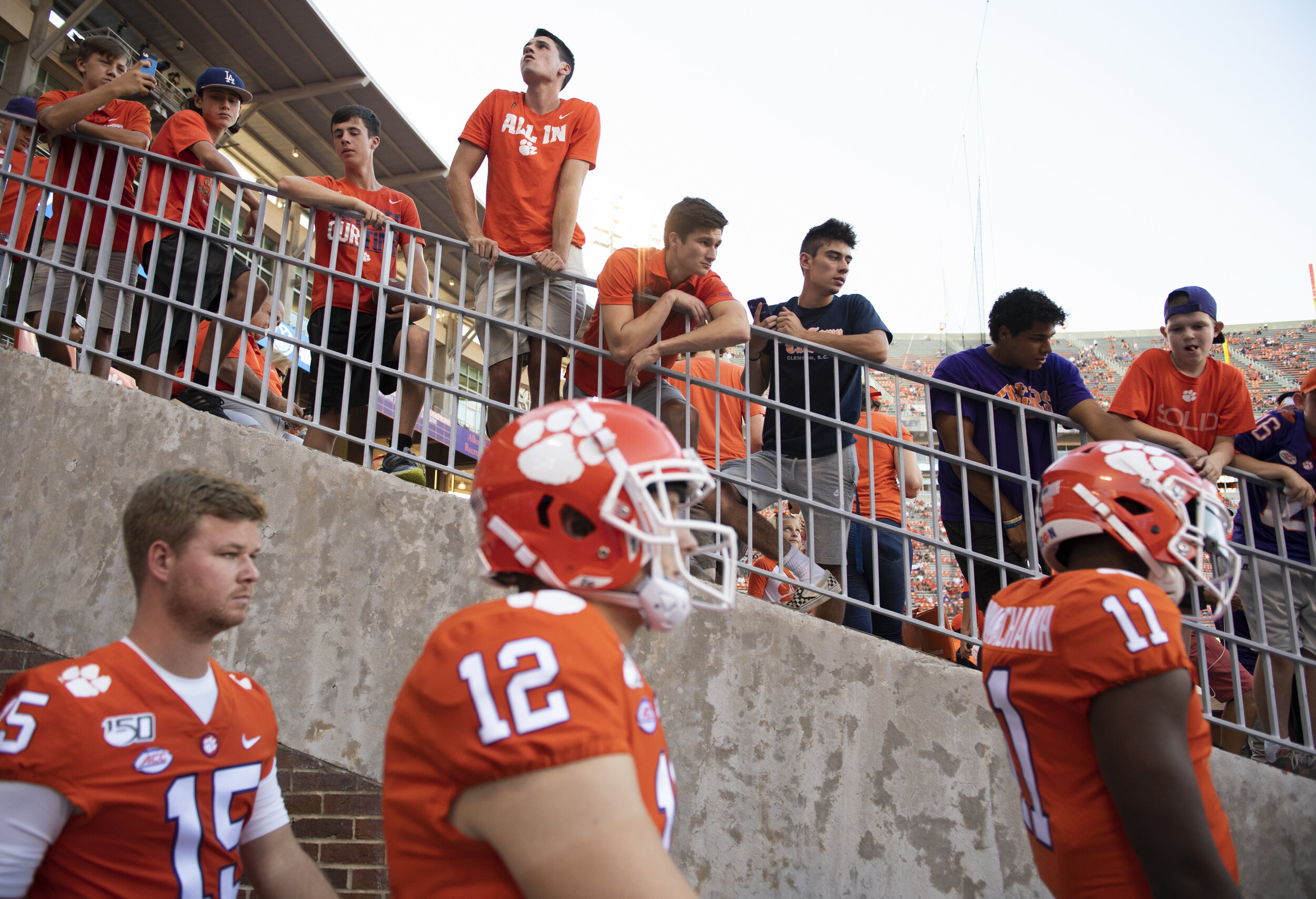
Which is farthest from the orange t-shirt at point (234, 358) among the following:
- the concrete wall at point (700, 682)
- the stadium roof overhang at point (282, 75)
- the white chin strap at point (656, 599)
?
the stadium roof overhang at point (282, 75)

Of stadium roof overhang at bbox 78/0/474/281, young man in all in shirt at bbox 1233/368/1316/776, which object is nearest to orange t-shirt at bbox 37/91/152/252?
young man in all in shirt at bbox 1233/368/1316/776

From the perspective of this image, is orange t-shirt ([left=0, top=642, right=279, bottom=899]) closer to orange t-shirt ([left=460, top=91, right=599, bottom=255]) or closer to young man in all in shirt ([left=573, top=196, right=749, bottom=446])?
young man in all in shirt ([left=573, top=196, right=749, bottom=446])

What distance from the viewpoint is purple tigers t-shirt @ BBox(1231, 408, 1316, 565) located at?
14.1 feet

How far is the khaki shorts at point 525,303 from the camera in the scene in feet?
14.5

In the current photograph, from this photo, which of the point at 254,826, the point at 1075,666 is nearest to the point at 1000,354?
the point at 1075,666

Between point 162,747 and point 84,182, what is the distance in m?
3.97

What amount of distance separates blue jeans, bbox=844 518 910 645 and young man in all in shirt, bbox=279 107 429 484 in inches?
85.3

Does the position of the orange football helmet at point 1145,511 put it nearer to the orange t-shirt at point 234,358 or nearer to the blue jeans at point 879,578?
the blue jeans at point 879,578

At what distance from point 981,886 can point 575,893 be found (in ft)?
9.04

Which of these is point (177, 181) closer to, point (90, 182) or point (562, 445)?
point (90, 182)

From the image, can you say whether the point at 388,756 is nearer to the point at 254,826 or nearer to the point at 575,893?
the point at 575,893

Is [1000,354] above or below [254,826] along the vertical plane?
above

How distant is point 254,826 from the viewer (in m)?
2.34

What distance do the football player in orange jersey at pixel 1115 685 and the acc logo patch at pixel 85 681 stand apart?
207 centimetres
